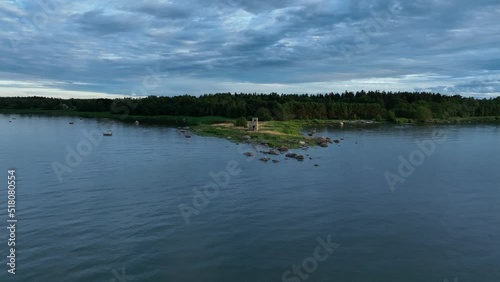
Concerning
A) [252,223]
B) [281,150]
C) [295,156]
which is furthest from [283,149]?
[252,223]

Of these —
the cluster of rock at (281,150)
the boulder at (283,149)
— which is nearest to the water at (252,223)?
the cluster of rock at (281,150)

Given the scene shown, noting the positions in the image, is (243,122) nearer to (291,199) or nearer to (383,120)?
(291,199)

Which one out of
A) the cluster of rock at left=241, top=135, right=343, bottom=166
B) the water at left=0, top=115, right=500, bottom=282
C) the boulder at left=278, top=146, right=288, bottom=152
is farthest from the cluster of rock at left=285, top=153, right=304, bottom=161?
the boulder at left=278, top=146, right=288, bottom=152

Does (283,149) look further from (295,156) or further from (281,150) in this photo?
(295,156)

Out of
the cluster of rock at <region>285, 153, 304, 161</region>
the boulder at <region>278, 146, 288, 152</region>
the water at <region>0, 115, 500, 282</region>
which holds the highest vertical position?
the boulder at <region>278, 146, 288, 152</region>

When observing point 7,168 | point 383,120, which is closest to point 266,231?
point 7,168

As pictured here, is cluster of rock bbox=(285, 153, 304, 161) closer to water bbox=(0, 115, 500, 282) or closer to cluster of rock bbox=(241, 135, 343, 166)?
cluster of rock bbox=(241, 135, 343, 166)

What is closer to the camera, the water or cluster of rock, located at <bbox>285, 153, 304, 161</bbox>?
the water

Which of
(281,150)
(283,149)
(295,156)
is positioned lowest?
(295,156)
